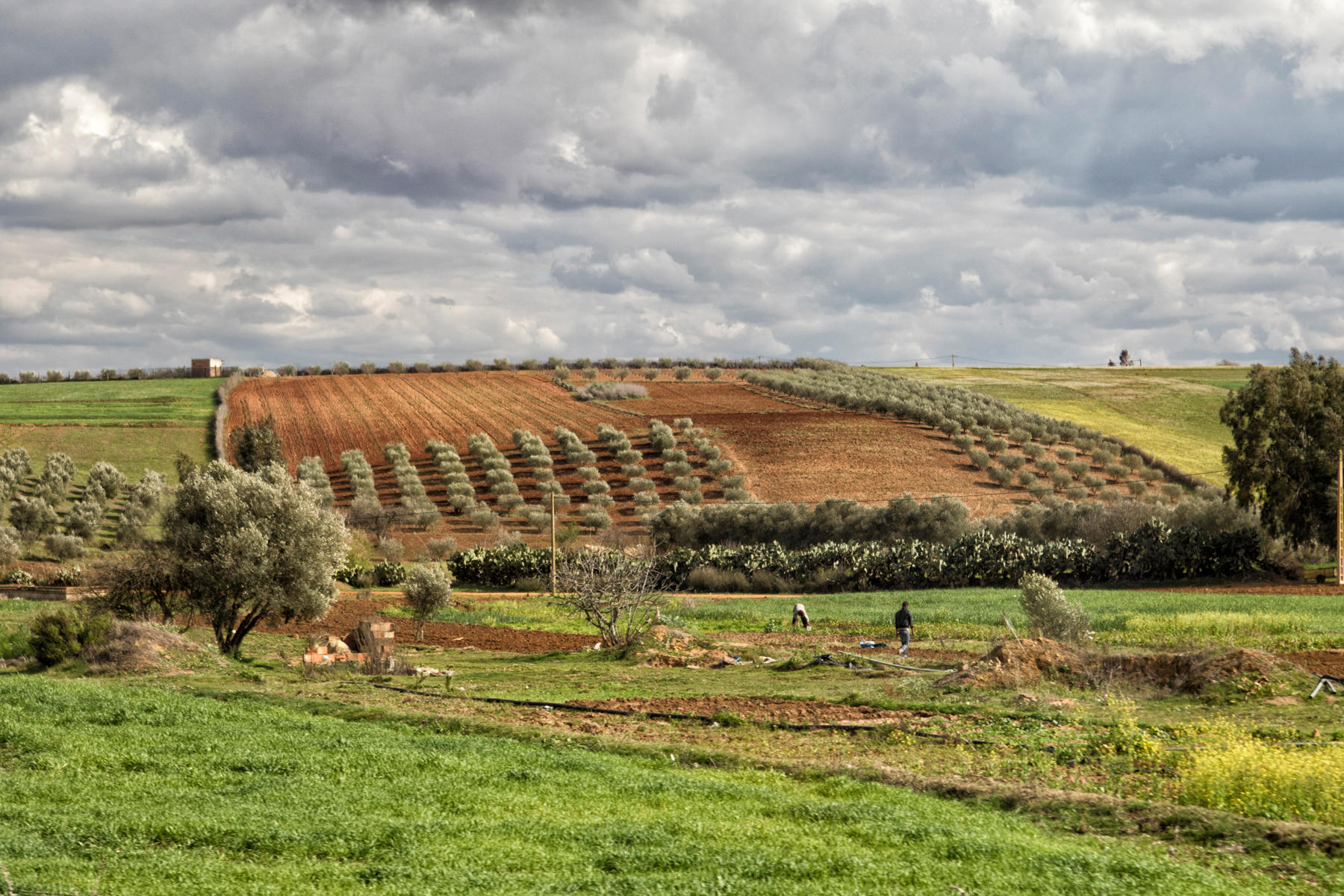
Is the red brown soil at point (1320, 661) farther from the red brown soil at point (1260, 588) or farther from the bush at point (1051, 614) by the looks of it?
the red brown soil at point (1260, 588)

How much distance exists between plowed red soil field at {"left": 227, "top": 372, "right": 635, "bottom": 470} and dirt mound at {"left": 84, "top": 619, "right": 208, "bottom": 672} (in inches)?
2057

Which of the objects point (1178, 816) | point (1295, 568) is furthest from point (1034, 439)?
point (1178, 816)

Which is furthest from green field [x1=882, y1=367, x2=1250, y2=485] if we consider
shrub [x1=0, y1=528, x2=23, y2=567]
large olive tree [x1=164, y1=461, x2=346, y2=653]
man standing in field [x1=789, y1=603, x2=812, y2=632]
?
shrub [x1=0, y1=528, x2=23, y2=567]

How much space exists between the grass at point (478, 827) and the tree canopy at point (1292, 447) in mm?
41908

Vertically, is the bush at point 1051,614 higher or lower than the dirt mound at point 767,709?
higher

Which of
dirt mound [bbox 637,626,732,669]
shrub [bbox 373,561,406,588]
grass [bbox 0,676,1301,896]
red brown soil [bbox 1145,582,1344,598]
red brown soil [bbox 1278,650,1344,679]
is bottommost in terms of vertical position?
shrub [bbox 373,561,406,588]

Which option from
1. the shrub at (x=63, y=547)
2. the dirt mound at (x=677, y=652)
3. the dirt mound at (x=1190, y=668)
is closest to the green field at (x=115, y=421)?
the shrub at (x=63, y=547)

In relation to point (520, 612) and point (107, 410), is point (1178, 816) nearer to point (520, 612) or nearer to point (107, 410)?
point (520, 612)

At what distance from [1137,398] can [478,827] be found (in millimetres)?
105603

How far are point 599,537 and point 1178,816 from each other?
49.7 m

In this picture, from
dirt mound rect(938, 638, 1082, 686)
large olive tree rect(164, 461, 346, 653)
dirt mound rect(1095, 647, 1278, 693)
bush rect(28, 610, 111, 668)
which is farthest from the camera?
large olive tree rect(164, 461, 346, 653)

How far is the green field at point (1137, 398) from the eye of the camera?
8331 centimetres

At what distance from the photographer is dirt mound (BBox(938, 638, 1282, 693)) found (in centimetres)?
1883

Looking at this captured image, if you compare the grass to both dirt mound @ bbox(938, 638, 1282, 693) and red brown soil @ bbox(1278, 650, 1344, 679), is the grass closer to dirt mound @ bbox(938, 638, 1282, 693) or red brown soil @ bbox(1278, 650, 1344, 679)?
dirt mound @ bbox(938, 638, 1282, 693)
